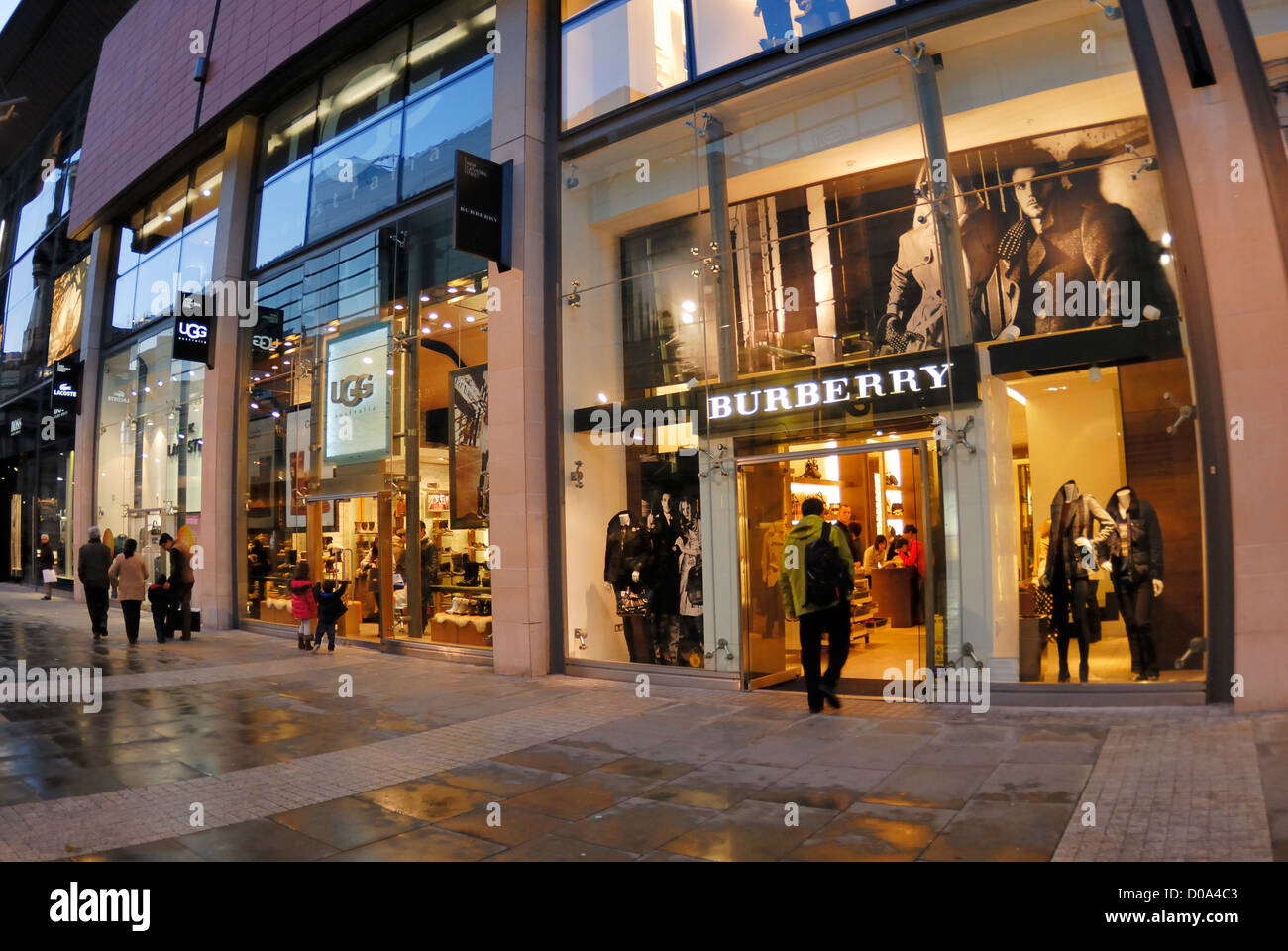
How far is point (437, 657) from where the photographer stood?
12211mm

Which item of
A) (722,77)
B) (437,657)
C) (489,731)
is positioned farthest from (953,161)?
(437,657)

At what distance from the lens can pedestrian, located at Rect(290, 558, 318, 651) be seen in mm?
13492

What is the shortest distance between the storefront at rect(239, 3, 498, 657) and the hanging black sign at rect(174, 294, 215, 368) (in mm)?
709

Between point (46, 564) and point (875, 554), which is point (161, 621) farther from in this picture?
point (46, 564)

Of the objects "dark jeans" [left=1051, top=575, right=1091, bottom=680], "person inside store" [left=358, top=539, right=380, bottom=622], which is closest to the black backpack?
"dark jeans" [left=1051, top=575, right=1091, bottom=680]

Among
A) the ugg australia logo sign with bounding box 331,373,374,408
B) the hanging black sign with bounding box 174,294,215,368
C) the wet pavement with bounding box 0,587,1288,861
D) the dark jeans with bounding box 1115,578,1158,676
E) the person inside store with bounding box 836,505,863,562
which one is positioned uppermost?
the hanging black sign with bounding box 174,294,215,368

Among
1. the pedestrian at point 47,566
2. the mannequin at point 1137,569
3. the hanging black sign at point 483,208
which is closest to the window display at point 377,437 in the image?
the hanging black sign at point 483,208

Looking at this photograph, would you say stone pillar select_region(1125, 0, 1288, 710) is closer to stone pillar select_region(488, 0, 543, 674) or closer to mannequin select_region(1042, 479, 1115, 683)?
mannequin select_region(1042, 479, 1115, 683)

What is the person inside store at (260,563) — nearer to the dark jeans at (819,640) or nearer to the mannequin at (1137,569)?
the dark jeans at (819,640)

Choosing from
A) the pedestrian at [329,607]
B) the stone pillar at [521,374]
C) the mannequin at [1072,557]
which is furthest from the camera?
the pedestrian at [329,607]

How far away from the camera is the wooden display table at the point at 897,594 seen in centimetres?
1233

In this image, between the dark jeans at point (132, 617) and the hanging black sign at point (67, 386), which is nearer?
the dark jeans at point (132, 617)

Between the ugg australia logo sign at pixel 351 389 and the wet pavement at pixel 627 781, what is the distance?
6240 mm

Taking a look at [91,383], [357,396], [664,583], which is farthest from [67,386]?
[664,583]
